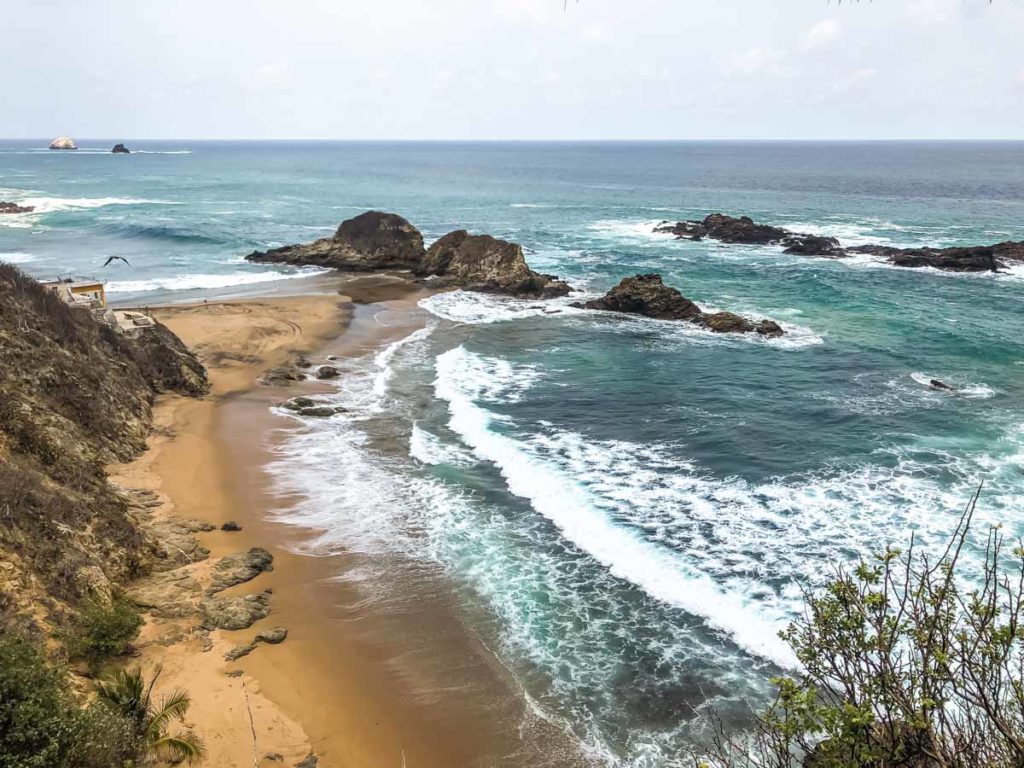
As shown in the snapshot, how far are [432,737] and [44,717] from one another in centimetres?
628

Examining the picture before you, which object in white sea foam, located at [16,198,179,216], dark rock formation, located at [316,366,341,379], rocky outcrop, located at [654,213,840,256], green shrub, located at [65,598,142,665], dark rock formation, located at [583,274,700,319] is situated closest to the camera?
green shrub, located at [65,598,142,665]

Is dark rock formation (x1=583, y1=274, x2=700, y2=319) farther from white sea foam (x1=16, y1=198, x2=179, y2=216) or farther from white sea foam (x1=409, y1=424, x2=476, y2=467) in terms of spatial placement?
white sea foam (x1=16, y1=198, x2=179, y2=216)

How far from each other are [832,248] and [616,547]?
5234 centimetres

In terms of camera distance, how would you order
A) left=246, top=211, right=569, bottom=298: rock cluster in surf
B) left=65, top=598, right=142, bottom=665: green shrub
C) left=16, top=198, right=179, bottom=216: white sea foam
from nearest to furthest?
left=65, top=598, right=142, bottom=665: green shrub < left=246, top=211, right=569, bottom=298: rock cluster in surf < left=16, top=198, right=179, bottom=216: white sea foam

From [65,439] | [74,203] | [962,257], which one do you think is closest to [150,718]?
[65,439]

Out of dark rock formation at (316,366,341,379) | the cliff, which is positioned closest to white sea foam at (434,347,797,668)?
dark rock formation at (316,366,341,379)

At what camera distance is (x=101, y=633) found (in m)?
13.1

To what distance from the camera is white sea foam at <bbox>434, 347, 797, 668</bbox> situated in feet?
50.5

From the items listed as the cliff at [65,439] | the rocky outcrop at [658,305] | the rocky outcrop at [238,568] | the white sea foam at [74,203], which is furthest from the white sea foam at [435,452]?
the white sea foam at [74,203]

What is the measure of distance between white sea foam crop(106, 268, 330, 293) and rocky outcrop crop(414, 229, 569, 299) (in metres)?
10.0

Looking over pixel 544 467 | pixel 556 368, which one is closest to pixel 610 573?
pixel 544 467

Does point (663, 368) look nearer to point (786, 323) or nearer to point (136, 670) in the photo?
point (786, 323)

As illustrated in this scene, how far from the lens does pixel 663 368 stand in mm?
32938

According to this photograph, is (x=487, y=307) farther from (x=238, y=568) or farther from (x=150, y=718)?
(x=150, y=718)
